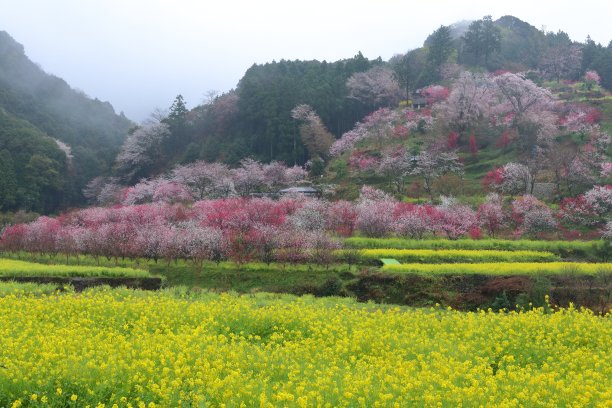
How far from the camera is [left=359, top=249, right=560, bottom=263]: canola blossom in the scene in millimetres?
25703

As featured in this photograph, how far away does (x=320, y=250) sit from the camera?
25.2 m

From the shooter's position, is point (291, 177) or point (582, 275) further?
point (291, 177)

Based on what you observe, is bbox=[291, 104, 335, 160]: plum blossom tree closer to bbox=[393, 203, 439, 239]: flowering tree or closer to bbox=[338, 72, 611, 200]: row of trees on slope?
bbox=[338, 72, 611, 200]: row of trees on slope

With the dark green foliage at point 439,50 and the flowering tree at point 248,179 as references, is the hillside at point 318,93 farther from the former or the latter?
the flowering tree at point 248,179

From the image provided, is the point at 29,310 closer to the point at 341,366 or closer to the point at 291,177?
the point at 341,366

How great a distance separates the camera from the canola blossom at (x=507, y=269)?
20672 millimetres

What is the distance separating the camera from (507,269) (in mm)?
21406

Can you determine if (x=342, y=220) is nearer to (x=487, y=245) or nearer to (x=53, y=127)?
(x=487, y=245)

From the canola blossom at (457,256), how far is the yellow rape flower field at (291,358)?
1312cm

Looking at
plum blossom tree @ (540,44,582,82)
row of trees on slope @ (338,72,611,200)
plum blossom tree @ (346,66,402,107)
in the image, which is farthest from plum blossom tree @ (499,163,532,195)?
plum blossom tree @ (540,44,582,82)

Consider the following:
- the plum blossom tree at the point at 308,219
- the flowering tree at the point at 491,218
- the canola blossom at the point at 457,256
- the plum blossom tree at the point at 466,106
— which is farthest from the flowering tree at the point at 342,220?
the plum blossom tree at the point at 466,106

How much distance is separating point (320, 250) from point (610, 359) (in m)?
16.7

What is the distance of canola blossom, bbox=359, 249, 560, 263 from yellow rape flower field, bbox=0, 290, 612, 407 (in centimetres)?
1312

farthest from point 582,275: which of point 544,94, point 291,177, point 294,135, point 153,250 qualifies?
point 294,135
